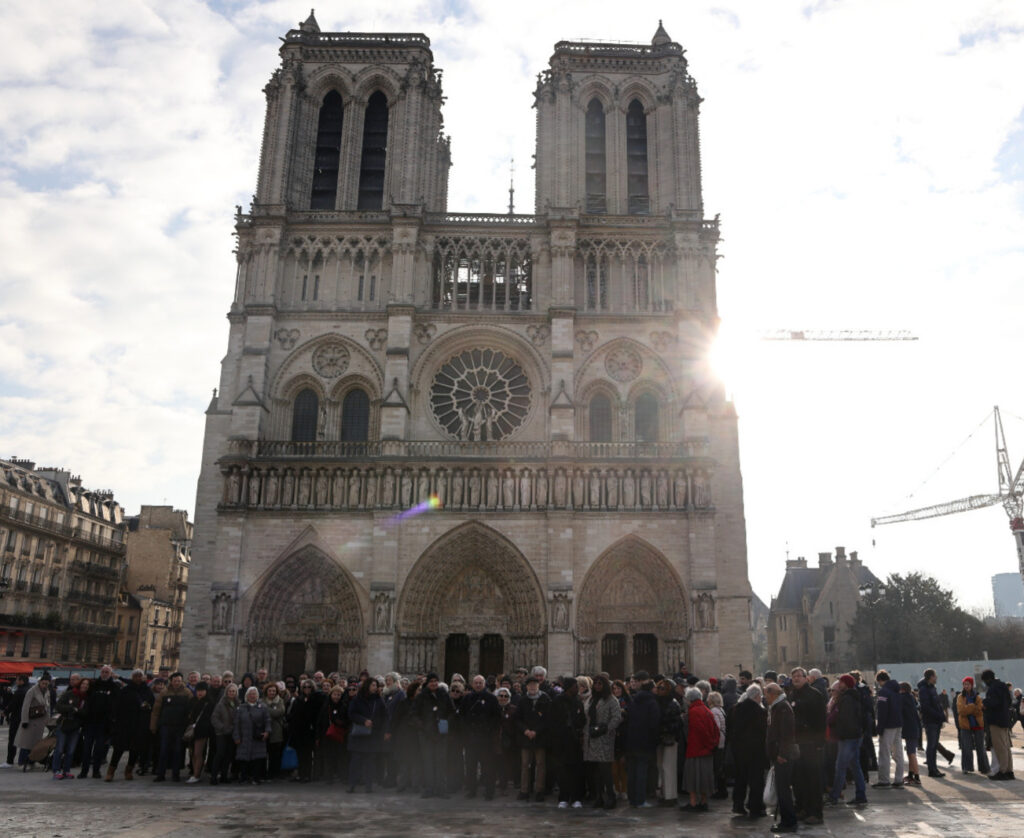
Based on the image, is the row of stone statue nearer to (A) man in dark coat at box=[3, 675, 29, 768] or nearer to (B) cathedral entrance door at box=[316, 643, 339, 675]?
(B) cathedral entrance door at box=[316, 643, 339, 675]

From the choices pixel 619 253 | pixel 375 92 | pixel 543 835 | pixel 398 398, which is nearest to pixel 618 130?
pixel 619 253


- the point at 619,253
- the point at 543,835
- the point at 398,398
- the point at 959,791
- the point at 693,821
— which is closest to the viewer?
the point at 543,835

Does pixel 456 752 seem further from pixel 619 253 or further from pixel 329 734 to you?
pixel 619 253

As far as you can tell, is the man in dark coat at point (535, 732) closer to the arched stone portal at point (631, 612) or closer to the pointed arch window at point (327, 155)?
the arched stone portal at point (631, 612)

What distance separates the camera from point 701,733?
33.6ft

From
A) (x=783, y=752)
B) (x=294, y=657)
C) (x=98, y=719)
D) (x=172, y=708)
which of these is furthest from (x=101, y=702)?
(x=294, y=657)

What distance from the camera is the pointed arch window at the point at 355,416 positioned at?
2884 cm

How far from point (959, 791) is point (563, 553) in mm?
15265

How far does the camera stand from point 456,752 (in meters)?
11.6

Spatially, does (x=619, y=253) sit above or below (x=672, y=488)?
above

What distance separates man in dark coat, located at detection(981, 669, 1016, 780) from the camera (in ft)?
40.2

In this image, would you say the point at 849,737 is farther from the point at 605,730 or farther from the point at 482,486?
the point at 482,486

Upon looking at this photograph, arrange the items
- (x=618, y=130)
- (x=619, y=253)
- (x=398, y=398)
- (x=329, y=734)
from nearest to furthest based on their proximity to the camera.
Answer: (x=329, y=734) < (x=398, y=398) < (x=619, y=253) < (x=618, y=130)

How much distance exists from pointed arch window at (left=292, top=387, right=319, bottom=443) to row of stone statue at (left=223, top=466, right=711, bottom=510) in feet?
7.54
